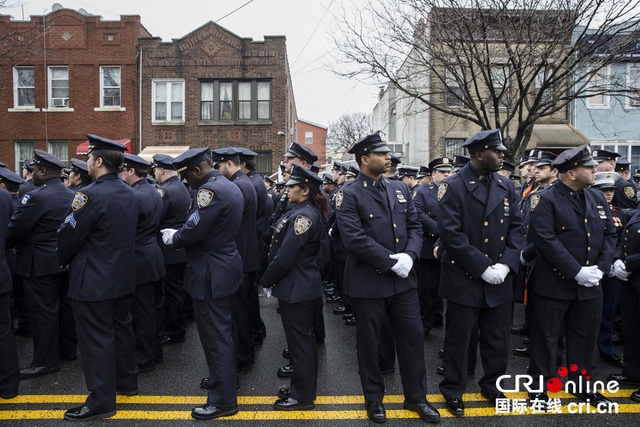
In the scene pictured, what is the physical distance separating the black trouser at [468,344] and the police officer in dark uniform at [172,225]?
3.37m

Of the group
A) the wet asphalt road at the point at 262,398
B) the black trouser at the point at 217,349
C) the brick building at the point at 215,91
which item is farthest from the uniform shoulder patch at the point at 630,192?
the brick building at the point at 215,91

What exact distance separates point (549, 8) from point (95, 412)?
12.2 metres

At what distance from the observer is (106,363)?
3.79m

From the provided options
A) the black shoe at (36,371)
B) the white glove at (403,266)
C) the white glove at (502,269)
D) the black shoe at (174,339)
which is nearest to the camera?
the white glove at (403,266)

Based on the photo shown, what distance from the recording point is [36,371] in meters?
4.53

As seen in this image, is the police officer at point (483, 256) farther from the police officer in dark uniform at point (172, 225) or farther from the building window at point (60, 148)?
the building window at point (60, 148)

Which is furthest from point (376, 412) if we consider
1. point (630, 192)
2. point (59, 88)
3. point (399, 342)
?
point (59, 88)

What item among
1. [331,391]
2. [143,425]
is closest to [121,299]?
[143,425]

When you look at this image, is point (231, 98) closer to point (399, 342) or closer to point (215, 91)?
point (215, 91)

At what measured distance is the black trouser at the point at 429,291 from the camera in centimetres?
581

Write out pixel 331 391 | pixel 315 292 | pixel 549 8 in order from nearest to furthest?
pixel 315 292 < pixel 331 391 < pixel 549 8

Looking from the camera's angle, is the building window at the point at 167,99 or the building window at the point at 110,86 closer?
the building window at the point at 110,86

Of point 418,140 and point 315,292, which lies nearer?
point 315,292

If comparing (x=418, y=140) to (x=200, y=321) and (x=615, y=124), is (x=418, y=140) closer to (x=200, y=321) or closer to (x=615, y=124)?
(x=615, y=124)
